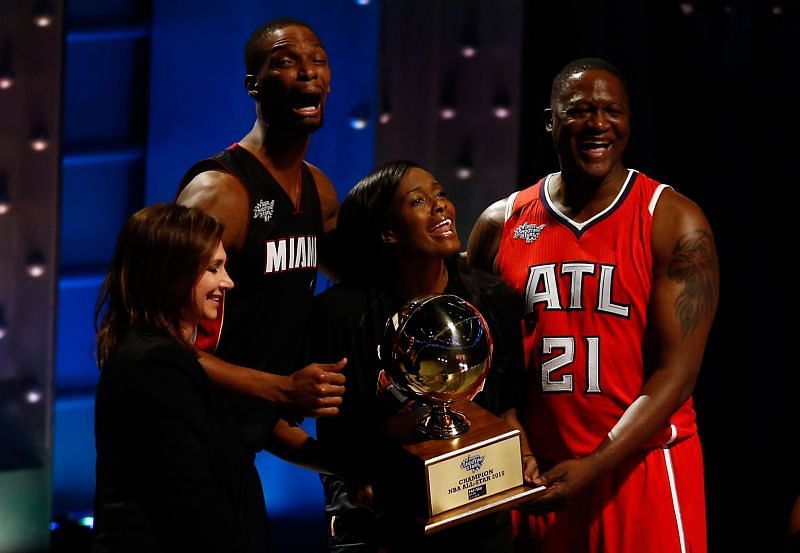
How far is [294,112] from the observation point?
9.05ft

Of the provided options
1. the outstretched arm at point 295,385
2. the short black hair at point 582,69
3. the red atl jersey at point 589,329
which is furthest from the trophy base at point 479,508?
the short black hair at point 582,69

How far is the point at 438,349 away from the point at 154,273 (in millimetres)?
559

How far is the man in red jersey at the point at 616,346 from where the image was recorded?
2.55 metres

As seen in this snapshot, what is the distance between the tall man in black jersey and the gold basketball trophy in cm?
54

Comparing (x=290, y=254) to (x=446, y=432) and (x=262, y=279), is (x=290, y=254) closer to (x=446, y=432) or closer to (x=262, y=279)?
(x=262, y=279)

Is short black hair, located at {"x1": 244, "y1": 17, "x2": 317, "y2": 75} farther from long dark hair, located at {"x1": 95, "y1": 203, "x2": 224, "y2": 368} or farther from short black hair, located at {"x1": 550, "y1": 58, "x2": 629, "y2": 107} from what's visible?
long dark hair, located at {"x1": 95, "y1": 203, "x2": 224, "y2": 368}

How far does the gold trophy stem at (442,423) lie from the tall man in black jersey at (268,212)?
1.65 ft

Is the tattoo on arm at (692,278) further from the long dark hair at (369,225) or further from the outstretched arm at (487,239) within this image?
the long dark hair at (369,225)

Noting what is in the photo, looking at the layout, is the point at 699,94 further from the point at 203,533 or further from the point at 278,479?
the point at 203,533

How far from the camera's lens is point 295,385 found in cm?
219

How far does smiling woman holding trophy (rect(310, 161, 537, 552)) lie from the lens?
7.56 ft

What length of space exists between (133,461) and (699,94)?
2.77 metres

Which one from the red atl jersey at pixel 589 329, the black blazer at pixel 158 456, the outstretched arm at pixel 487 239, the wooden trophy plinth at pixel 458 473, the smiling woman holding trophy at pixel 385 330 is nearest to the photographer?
the black blazer at pixel 158 456

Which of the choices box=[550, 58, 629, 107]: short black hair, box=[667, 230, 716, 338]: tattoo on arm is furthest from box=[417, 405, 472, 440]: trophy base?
box=[550, 58, 629, 107]: short black hair
